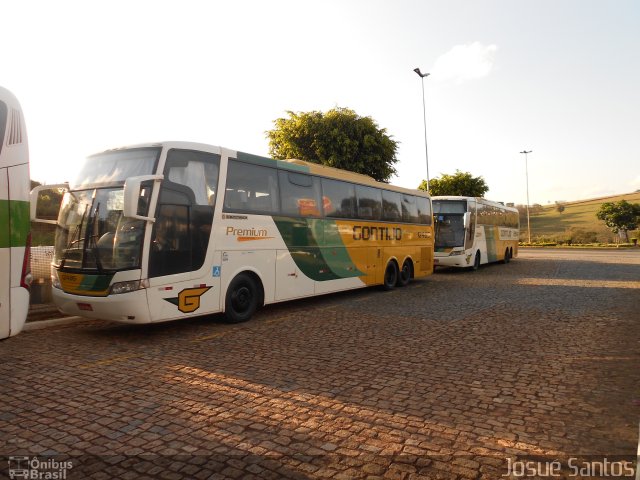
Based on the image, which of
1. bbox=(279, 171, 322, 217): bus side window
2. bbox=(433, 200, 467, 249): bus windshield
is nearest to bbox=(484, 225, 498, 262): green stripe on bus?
bbox=(433, 200, 467, 249): bus windshield

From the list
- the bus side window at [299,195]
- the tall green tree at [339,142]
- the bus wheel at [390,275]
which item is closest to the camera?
the bus side window at [299,195]

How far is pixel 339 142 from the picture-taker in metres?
29.0

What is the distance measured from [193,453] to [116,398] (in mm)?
1687

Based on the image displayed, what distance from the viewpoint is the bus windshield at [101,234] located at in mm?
7492

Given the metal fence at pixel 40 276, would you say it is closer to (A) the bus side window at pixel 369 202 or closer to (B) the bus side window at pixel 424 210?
(A) the bus side window at pixel 369 202

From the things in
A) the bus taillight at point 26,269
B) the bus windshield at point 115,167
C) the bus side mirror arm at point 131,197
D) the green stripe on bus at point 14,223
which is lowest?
the bus taillight at point 26,269

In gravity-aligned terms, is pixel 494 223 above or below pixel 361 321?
above

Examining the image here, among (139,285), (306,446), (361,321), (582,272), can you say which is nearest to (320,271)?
(361,321)

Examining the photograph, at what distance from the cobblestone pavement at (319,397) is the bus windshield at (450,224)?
11675 millimetres

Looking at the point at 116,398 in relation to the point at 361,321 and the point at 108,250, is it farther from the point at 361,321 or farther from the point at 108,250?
the point at 361,321

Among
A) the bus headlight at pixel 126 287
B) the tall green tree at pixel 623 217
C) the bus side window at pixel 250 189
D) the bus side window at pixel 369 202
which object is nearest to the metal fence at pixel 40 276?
the bus headlight at pixel 126 287

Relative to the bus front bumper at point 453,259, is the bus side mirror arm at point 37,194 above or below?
above

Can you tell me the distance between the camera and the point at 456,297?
13070mm

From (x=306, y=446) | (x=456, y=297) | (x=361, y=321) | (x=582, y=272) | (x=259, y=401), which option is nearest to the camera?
(x=306, y=446)
